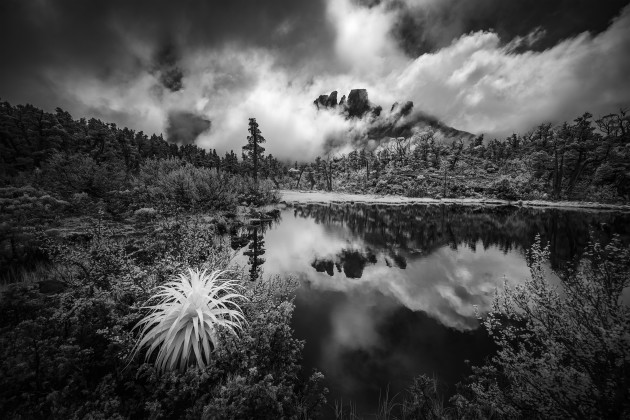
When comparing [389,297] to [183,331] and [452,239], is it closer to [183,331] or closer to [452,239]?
[183,331]

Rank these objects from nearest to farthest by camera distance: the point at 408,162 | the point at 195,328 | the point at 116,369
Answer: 1. the point at 116,369
2. the point at 195,328
3. the point at 408,162

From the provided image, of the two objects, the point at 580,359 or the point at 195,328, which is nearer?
the point at 580,359

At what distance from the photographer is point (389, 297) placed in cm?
822

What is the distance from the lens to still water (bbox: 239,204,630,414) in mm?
5066

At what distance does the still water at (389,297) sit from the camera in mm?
5066

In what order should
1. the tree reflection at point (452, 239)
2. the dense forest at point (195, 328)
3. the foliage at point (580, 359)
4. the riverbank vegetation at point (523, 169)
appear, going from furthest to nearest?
the riverbank vegetation at point (523, 169) → the tree reflection at point (452, 239) → the dense forest at point (195, 328) → the foliage at point (580, 359)

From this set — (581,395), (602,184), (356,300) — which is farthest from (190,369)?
(602,184)

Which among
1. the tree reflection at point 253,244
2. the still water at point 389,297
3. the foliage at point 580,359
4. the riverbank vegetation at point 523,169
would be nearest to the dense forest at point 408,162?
the riverbank vegetation at point 523,169

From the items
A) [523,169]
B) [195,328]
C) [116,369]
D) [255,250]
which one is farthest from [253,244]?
[523,169]

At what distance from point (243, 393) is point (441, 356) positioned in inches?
199

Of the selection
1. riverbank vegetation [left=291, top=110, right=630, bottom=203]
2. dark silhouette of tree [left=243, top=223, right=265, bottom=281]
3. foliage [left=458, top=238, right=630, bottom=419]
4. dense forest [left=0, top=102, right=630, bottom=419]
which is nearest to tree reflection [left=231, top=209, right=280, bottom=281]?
dark silhouette of tree [left=243, top=223, right=265, bottom=281]

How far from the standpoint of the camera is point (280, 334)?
3393 mm

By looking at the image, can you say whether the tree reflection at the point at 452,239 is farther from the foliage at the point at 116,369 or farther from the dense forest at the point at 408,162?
the dense forest at the point at 408,162

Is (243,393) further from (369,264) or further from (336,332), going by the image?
(369,264)
